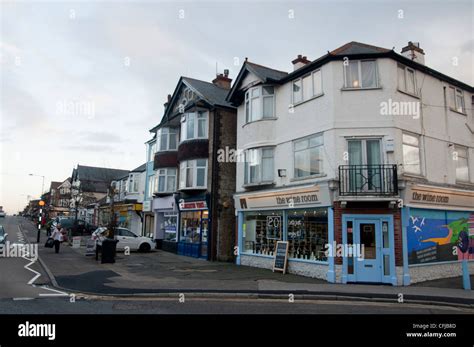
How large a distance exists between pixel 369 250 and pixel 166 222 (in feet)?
53.9

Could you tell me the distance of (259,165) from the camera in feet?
Answer: 57.8

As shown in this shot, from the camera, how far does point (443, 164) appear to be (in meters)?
15.4

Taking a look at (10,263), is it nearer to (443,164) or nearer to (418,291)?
(418,291)

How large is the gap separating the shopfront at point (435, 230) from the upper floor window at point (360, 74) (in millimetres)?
4387

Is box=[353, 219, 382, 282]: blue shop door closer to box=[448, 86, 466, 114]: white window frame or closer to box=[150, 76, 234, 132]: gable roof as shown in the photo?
box=[448, 86, 466, 114]: white window frame

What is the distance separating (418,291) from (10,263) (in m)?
17.4

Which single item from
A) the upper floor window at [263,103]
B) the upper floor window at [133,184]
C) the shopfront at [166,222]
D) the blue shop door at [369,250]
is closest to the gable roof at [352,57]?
the upper floor window at [263,103]

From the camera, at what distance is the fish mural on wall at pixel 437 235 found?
13.4 metres

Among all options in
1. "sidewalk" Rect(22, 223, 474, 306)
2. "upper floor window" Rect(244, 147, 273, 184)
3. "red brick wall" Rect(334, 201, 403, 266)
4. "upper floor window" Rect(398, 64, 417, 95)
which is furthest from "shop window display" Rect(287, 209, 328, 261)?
"upper floor window" Rect(398, 64, 417, 95)

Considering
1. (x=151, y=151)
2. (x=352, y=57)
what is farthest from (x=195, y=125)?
(x=151, y=151)

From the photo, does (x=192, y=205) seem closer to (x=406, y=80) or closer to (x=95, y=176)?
(x=406, y=80)

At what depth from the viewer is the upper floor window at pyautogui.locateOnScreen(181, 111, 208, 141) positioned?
21.9 m

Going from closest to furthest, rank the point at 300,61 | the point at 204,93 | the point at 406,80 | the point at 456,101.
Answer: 1. the point at 406,80
2. the point at 456,101
3. the point at 300,61
4. the point at 204,93
